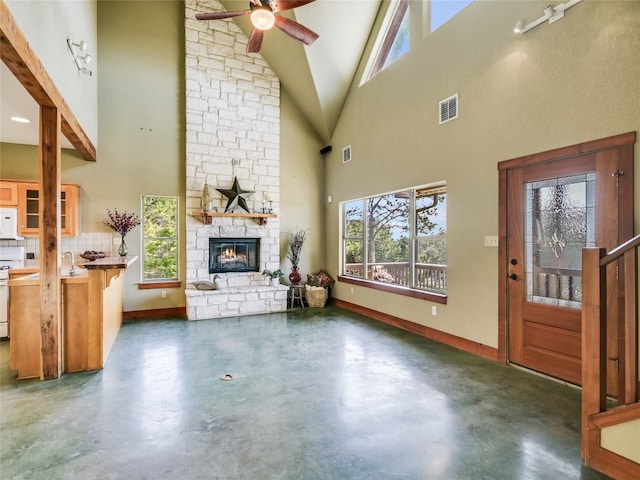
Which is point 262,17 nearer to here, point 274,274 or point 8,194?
point 274,274

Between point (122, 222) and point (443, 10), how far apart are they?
5777 millimetres

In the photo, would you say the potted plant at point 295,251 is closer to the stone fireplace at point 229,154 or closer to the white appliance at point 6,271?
the stone fireplace at point 229,154

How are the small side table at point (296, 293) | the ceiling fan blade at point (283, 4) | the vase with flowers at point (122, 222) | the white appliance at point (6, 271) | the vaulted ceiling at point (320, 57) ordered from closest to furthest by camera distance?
the ceiling fan blade at point (283, 4)
the white appliance at point (6, 271)
the vaulted ceiling at point (320, 57)
the vase with flowers at point (122, 222)
the small side table at point (296, 293)

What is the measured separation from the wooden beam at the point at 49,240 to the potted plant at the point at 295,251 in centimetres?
404

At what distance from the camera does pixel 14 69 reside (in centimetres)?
250

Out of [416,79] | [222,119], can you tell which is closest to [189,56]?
[222,119]

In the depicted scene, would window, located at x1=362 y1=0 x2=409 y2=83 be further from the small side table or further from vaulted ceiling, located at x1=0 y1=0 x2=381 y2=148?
the small side table

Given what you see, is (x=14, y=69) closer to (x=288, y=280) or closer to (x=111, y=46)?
(x=111, y=46)

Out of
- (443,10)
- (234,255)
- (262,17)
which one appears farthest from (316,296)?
(443,10)

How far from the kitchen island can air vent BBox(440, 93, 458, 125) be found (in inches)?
169

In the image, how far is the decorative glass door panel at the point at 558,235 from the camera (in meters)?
3.04

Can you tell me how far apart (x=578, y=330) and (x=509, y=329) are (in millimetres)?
672

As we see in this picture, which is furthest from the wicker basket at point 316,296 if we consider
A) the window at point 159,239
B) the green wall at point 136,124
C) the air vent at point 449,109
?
the air vent at point 449,109

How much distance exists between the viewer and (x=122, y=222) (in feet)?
18.0
